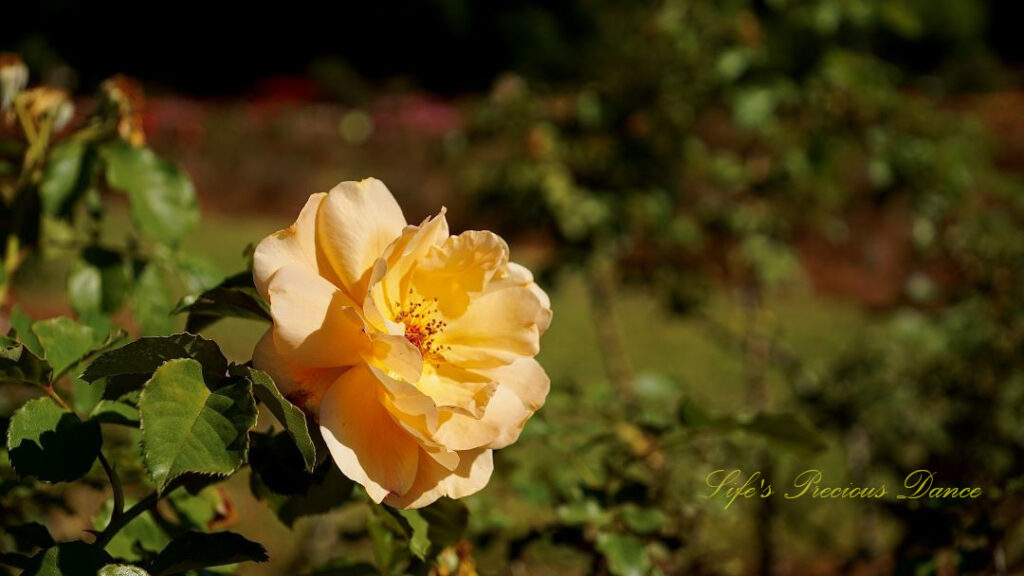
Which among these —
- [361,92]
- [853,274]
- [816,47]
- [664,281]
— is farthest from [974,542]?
[361,92]

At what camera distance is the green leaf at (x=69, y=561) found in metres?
0.58

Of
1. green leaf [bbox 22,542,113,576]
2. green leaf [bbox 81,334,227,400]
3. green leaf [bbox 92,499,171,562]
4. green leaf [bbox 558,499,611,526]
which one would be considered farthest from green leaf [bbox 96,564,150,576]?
green leaf [bbox 558,499,611,526]

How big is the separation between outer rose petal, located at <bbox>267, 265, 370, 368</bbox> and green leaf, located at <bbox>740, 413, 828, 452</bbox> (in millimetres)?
463

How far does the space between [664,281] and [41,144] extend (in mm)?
2195

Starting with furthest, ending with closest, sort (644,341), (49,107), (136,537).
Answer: (644,341)
(49,107)
(136,537)

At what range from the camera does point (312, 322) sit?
63cm

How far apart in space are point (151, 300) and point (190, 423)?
0.49m

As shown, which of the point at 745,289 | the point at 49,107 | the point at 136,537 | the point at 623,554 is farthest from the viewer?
the point at 745,289

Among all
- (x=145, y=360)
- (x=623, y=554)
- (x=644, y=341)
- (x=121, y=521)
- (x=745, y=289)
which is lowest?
(x=644, y=341)

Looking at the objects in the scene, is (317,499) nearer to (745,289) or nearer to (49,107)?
(49,107)

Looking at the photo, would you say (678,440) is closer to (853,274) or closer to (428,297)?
(428,297)

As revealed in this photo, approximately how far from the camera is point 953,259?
2.27m

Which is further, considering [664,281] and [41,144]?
[664,281]

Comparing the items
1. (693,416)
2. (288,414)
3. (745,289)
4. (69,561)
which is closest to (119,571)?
(69,561)
